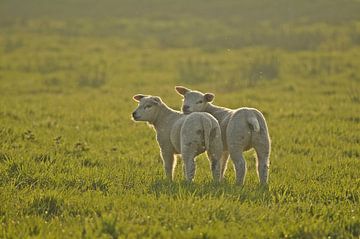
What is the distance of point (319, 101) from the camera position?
17.2 meters

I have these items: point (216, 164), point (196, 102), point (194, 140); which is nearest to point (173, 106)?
point (196, 102)

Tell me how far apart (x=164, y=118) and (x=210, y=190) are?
7.32 ft

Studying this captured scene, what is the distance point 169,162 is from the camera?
8867 millimetres

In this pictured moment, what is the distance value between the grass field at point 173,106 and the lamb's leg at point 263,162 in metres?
0.16

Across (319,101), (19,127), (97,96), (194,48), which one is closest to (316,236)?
(19,127)

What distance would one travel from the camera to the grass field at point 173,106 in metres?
6.38

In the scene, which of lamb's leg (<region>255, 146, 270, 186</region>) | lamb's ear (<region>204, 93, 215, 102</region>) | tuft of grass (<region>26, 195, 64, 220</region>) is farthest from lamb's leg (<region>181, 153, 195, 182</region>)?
tuft of grass (<region>26, 195, 64, 220</region>)

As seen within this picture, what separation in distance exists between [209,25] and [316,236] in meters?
30.6

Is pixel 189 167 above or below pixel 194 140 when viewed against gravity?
below

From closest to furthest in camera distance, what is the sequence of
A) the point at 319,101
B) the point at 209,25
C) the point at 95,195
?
the point at 95,195
the point at 319,101
the point at 209,25

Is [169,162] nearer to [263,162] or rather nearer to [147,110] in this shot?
[147,110]

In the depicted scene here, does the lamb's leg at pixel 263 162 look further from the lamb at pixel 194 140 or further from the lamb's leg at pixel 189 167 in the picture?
the lamb's leg at pixel 189 167

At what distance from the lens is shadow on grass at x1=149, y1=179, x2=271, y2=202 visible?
282 inches

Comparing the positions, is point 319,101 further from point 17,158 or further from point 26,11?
point 26,11
